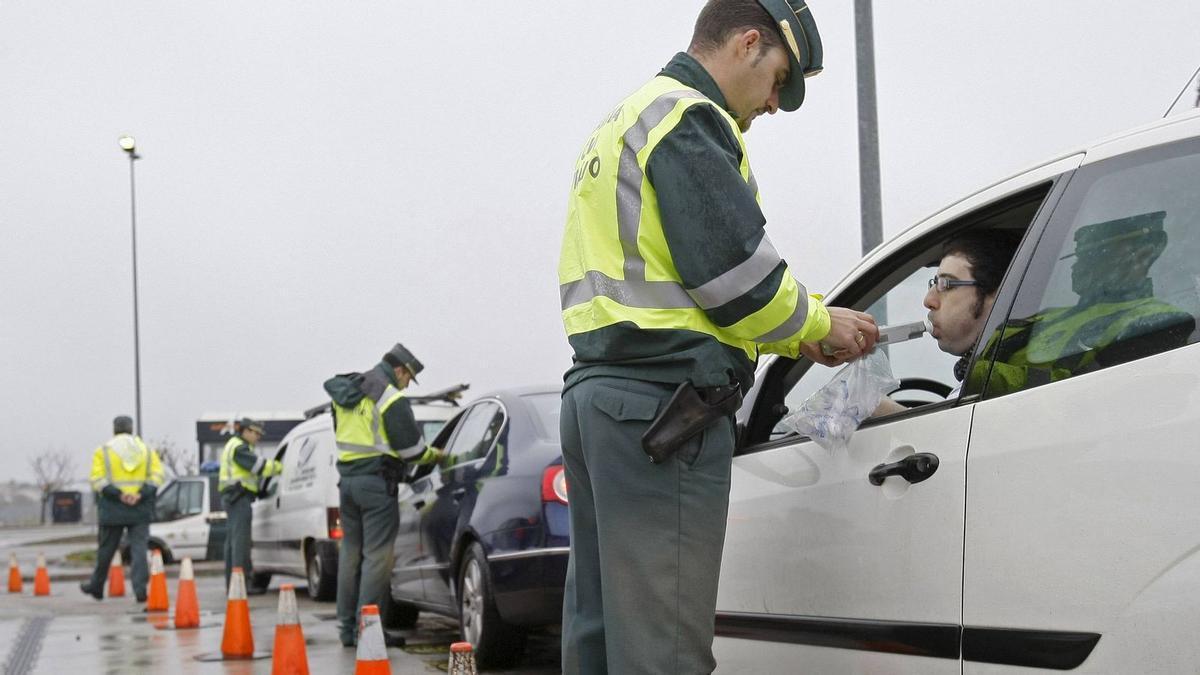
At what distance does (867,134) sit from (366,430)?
12.0 feet

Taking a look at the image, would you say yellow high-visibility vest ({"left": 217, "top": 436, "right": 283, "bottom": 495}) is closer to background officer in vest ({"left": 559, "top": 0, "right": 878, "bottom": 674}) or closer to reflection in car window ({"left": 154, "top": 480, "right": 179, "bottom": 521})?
reflection in car window ({"left": 154, "top": 480, "right": 179, "bottom": 521})

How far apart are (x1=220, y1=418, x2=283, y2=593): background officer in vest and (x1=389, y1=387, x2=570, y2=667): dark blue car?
5.48m

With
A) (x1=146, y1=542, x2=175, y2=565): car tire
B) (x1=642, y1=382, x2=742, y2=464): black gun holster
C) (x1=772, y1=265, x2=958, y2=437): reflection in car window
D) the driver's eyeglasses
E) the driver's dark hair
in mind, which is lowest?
(x1=146, y1=542, x2=175, y2=565): car tire

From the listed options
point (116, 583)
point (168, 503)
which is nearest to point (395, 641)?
point (116, 583)

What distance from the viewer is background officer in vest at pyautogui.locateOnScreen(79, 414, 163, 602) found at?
13336mm

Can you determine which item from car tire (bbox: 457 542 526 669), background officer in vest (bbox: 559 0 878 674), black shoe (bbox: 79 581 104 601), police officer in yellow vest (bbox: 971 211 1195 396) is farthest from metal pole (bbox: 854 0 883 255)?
black shoe (bbox: 79 581 104 601)

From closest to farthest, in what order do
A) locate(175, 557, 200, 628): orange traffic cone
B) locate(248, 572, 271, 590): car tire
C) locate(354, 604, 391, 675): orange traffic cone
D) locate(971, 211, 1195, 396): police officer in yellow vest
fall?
locate(971, 211, 1195, 396): police officer in yellow vest < locate(354, 604, 391, 675): orange traffic cone < locate(175, 557, 200, 628): orange traffic cone < locate(248, 572, 271, 590): car tire

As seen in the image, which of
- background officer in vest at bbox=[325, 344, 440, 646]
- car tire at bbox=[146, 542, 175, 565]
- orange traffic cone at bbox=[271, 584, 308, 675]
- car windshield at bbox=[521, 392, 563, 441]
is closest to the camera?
orange traffic cone at bbox=[271, 584, 308, 675]

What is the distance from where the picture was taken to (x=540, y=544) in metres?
6.27

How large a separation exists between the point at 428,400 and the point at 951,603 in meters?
9.53

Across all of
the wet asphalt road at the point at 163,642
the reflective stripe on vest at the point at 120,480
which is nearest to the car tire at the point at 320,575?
the wet asphalt road at the point at 163,642

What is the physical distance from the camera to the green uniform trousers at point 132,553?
13273 millimetres

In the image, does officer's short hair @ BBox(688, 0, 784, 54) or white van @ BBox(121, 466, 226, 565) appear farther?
white van @ BBox(121, 466, 226, 565)

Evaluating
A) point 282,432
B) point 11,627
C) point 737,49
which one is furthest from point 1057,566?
point 282,432
